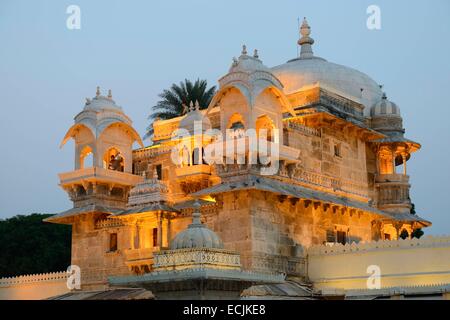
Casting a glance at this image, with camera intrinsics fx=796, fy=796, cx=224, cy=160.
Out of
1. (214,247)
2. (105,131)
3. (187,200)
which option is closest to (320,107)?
(187,200)

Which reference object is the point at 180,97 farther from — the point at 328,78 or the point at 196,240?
the point at 196,240

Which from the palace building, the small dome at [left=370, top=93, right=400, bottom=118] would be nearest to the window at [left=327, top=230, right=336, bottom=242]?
the palace building

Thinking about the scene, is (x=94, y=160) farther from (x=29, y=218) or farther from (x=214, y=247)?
(x=29, y=218)

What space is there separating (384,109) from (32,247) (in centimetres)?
2369

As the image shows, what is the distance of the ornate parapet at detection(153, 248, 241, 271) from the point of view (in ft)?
54.2

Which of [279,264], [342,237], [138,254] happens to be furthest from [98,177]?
[342,237]

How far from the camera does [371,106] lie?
33.1 m

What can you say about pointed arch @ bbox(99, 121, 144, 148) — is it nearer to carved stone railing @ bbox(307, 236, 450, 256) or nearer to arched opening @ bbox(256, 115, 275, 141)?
arched opening @ bbox(256, 115, 275, 141)

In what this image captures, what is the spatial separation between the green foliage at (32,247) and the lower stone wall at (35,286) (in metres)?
11.7

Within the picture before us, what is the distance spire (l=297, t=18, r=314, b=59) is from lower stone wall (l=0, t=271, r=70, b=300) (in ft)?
45.9

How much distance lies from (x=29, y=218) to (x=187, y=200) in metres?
24.5

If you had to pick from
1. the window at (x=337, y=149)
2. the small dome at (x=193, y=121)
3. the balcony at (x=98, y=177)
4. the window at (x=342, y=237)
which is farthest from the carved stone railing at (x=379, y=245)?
the balcony at (x=98, y=177)

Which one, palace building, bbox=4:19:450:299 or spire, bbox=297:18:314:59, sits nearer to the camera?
palace building, bbox=4:19:450:299

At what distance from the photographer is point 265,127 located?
27.1 metres
